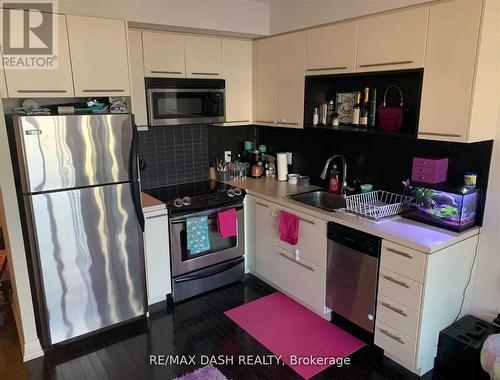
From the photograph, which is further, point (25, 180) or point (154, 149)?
point (154, 149)

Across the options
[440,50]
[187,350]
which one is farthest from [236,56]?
[187,350]

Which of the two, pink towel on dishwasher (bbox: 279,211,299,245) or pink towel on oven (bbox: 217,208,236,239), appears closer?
pink towel on dishwasher (bbox: 279,211,299,245)

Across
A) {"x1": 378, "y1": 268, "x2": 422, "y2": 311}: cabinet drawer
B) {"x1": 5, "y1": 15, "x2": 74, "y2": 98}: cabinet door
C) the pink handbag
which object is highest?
{"x1": 5, "y1": 15, "x2": 74, "y2": 98}: cabinet door

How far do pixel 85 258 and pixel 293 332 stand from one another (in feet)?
5.23

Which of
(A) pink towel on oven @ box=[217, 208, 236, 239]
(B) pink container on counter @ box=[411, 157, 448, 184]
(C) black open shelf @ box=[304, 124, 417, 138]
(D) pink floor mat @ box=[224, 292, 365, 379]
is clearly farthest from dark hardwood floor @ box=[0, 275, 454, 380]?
(C) black open shelf @ box=[304, 124, 417, 138]

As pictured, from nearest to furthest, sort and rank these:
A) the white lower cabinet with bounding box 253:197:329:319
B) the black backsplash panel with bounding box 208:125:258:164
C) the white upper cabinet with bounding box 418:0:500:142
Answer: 1. the white upper cabinet with bounding box 418:0:500:142
2. the white lower cabinet with bounding box 253:197:329:319
3. the black backsplash panel with bounding box 208:125:258:164

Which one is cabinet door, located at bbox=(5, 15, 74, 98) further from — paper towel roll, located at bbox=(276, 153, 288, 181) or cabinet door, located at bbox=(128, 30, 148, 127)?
paper towel roll, located at bbox=(276, 153, 288, 181)

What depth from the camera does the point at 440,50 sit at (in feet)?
7.35

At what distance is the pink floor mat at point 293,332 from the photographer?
102 inches

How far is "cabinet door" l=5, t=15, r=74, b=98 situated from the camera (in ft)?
7.97

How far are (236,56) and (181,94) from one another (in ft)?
2.32

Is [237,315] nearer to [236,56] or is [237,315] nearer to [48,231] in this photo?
[48,231]

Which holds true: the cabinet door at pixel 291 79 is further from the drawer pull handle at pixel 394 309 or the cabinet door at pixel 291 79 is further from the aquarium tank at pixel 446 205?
the drawer pull handle at pixel 394 309

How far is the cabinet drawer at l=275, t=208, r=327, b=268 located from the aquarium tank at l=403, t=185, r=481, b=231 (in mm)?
649
